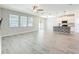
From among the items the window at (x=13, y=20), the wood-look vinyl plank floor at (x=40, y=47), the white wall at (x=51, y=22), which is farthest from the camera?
the white wall at (x=51, y=22)

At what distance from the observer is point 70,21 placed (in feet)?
46.4

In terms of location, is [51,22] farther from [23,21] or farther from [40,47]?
[40,47]

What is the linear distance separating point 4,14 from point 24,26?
12.5 feet

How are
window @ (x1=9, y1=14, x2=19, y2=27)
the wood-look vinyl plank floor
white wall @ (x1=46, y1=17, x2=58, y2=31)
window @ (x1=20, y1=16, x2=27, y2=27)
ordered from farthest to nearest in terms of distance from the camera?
white wall @ (x1=46, y1=17, x2=58, y2=31), window @ (x1=20, y1=16, x2=27, y2=27), window @ (x1=9, y1=14, x2=19, y2=27), the wood-look vinyl plank floor

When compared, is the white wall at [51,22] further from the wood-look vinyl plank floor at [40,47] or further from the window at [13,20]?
the wood-look vinyl plank floor at [40,47]

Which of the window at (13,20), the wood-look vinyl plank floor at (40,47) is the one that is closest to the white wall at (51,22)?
the window at (13,20)

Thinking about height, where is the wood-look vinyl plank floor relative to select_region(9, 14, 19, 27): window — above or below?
below

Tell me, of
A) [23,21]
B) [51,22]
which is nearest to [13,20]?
[23,21]

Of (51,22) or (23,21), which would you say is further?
(51,22)

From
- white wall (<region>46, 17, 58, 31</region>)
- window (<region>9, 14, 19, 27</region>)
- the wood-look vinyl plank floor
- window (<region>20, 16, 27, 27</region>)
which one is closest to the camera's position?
the wood-look vinyl plank floor

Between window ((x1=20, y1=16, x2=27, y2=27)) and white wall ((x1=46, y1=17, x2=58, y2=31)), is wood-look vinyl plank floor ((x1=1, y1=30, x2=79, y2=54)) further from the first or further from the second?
white wall ((x1=46, y1=17, x2=58, y2=31))

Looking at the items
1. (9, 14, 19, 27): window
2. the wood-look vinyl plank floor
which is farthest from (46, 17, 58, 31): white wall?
the wood-look vinyl plank floor

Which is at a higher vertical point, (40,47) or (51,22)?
(51,22)
